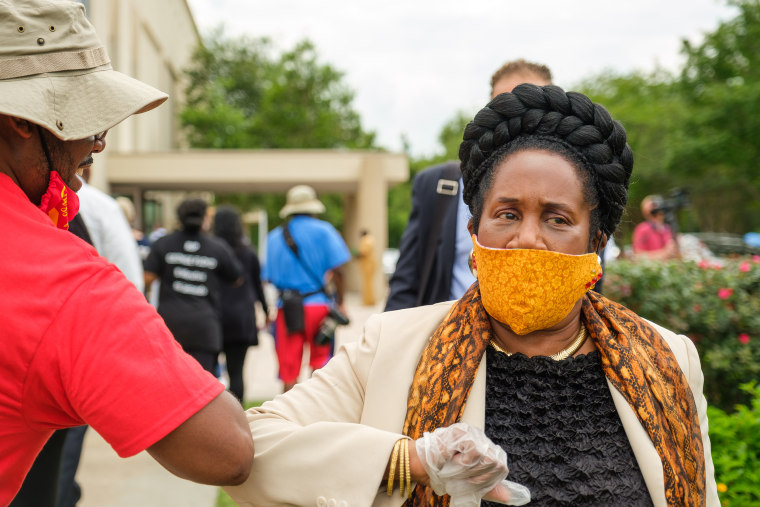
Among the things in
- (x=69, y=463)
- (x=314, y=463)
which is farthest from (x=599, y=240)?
(x=69, y=463)

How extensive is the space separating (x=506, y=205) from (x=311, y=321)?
498 centimetres

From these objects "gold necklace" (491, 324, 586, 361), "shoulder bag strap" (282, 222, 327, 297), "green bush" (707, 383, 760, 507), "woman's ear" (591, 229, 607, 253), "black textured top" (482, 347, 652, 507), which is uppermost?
"woman's ear" (591, 229, 607, 253)

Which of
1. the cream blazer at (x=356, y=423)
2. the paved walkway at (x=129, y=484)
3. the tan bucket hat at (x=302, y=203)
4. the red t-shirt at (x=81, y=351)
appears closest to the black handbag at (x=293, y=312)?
the tan bucket hat at (x=302, y=203)

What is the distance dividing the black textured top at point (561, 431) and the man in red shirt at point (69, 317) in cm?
72

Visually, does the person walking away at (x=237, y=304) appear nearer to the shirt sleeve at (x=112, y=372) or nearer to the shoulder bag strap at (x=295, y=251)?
the shoulder bag strap at (x=295, y=251)

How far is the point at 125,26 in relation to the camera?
21.9 meters

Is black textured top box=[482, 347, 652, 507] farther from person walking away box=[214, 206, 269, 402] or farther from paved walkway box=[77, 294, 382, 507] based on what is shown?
person walking away box=[214, 206, 269, 402]

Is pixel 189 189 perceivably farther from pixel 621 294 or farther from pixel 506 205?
pixel 506 205

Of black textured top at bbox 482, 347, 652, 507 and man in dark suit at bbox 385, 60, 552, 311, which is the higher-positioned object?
man in dark suit at bbox 385, 60, 552, 311

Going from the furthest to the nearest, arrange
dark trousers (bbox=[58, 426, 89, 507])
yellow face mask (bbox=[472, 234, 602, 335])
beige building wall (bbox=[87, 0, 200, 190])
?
beige building wall (bbox=[87, 0, 200, 190]) → dark trousers (bbox=[58, 426, 89, 507]) → yellow face mask (bbox=[472, 234, 602, 335])

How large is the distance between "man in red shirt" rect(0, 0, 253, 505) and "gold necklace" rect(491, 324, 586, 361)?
2.69 ft

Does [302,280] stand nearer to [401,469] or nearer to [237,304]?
[237,304]

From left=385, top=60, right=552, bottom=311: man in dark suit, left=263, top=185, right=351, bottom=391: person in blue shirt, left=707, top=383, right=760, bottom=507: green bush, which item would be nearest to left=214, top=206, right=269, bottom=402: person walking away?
left=263, top=185, right=351, bottom=391: person in blue shirt

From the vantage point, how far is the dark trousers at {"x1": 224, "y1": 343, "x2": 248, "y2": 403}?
669cm
